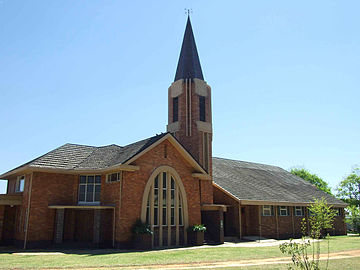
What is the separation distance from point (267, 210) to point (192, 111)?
36.5 feet

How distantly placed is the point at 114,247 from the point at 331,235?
2534 centimetres

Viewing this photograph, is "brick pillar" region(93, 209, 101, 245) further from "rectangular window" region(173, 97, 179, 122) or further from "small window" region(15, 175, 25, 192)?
"rectangular window" region(173, 97, 179, 122)

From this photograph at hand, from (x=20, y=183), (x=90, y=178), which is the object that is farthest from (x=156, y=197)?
(x=20, y=183)

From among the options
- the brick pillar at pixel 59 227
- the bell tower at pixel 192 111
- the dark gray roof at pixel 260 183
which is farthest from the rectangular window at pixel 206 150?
the brick pillar at pixel 59 227

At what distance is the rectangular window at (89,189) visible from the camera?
23.4 metres

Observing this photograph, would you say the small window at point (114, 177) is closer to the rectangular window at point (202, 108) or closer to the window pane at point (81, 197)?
the window pane at point (81, 197)

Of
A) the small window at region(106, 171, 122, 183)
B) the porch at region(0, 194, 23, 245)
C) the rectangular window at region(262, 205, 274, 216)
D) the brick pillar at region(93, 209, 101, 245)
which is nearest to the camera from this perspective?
the brick pillar at region(93, 209, 101, 245)

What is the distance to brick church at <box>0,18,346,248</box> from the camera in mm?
21594

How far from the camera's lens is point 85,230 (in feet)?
76.7

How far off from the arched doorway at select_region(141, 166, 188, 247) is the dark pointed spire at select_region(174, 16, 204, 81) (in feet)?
32.4

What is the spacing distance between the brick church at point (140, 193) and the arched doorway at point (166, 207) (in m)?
0.06

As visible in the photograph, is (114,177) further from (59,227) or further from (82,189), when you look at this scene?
(59,227)

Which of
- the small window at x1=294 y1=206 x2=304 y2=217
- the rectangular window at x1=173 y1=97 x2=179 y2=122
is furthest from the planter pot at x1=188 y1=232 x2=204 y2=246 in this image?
the small window at x1=294 y1=206 x2=304 y2=217

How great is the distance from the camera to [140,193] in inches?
867
